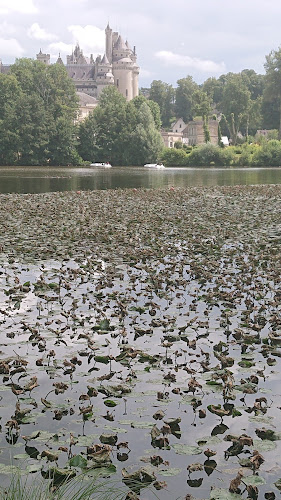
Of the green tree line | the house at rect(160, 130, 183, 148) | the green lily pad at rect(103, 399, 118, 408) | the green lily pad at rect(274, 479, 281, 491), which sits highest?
the green tree line

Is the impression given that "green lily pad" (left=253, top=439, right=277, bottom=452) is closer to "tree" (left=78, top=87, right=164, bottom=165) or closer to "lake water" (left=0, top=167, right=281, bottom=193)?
"lake water" (left=0, top=167, right=281, bottom=193)

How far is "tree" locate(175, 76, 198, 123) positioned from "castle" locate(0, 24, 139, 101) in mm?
13194

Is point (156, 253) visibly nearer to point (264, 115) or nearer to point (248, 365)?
point (248, 365)

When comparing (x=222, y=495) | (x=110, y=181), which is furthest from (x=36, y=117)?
(x=222, y=495)

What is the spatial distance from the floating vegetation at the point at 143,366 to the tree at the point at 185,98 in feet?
490

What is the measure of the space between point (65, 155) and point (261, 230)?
74.1 metres

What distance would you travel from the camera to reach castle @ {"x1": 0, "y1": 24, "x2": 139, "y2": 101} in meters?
146

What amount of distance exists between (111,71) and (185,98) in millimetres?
20690

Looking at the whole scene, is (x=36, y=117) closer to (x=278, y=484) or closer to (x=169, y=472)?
(x=169, y=472)

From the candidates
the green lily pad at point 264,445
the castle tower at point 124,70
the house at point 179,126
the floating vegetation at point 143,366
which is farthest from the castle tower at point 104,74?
the green lily pad at point 264,445

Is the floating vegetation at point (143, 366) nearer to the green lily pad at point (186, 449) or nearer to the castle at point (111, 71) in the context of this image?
the green lily pad at point (186, 449)

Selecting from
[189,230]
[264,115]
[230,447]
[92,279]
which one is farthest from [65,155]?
[230,447]

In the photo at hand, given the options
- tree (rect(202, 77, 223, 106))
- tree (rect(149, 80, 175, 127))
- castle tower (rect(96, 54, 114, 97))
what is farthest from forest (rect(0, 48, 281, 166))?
tree (rect(202, 77, 223, 106))

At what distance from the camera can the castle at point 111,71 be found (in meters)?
146
